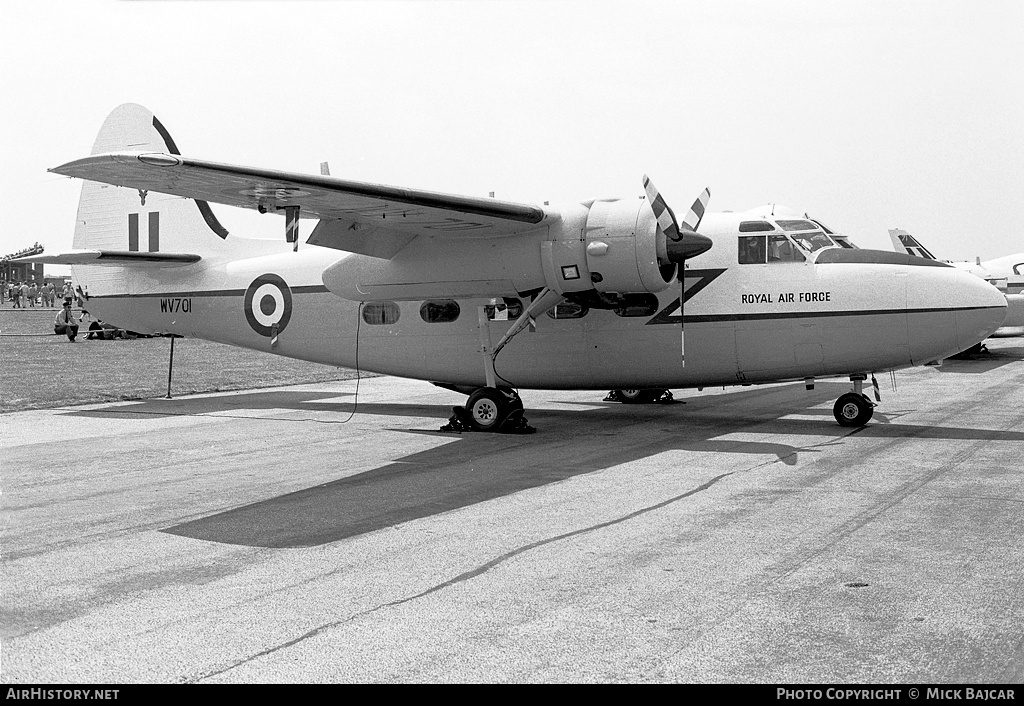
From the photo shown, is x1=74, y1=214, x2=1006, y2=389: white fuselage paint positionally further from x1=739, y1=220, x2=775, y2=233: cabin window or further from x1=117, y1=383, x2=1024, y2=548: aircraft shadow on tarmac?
x1=117, y1=383, x2=1024, y2=548: aircraft shadow on tarmac

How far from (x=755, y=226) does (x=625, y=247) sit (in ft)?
8.39

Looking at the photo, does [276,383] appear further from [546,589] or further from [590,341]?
[546,589]

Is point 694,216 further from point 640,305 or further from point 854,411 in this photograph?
point 854,411

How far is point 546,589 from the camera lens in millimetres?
6070

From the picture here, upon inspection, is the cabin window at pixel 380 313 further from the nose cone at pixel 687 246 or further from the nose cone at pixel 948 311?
the nose cone at pixel 948 311

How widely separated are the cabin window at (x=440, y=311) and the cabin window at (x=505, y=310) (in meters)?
0.68

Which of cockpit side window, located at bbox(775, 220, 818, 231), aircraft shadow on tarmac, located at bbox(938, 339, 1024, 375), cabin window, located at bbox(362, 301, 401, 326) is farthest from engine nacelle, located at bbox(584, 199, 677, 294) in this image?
aircraft shadow on tarmac, located at bbox(938, 339, 1024, 375)

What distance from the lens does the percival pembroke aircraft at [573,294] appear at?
12.5 metres

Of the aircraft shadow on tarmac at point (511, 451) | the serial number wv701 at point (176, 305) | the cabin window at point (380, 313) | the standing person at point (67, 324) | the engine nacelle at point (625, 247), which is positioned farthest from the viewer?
Answer: the standing person at point (67, 324)

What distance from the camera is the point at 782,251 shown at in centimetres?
1379

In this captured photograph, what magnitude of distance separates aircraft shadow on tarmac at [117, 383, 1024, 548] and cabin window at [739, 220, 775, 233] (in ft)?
9.59

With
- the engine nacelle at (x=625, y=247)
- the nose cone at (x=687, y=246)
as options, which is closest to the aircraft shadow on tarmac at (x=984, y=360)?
the nose cone at (x=687, y=246)

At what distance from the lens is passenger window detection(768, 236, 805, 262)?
13.7 meters

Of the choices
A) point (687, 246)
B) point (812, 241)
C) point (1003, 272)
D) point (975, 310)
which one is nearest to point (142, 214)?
point (687, 246)
